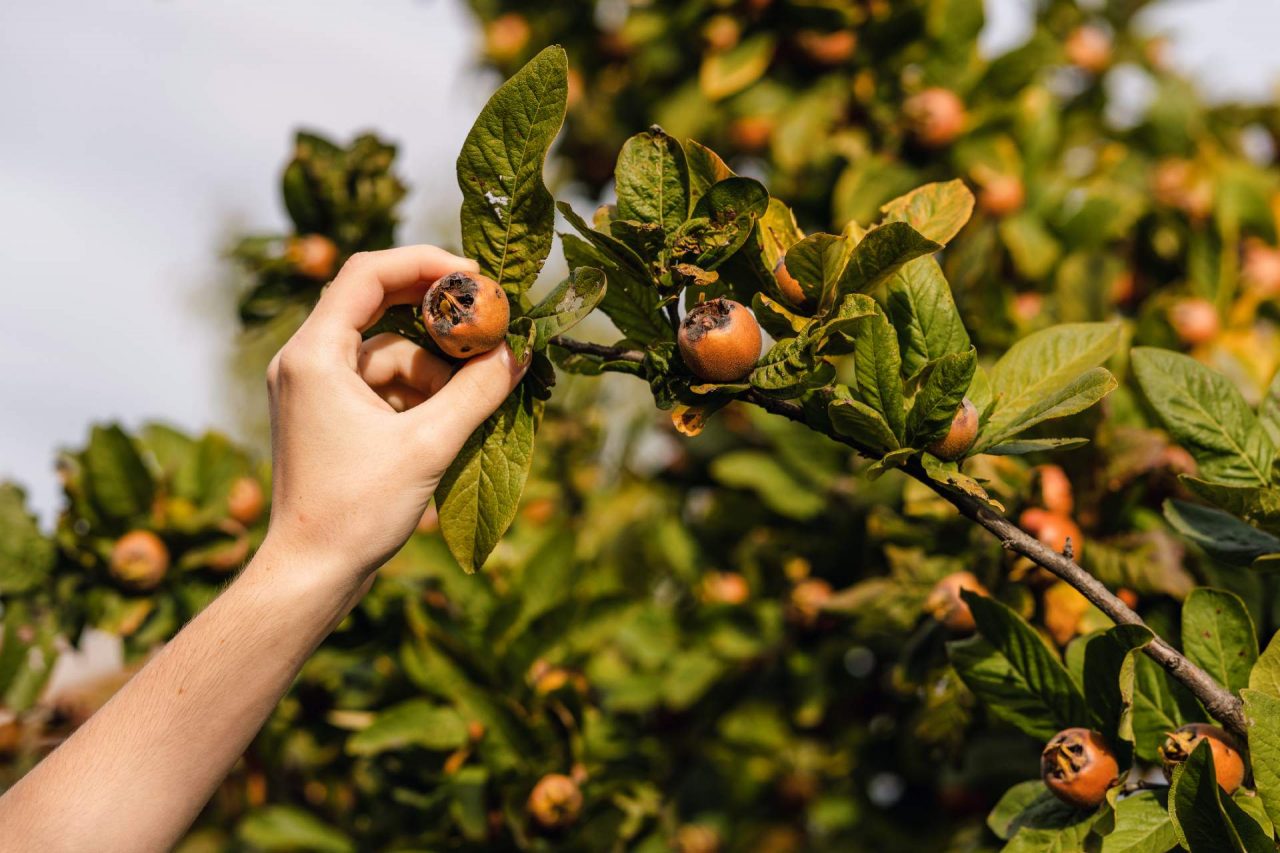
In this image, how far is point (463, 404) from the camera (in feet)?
3.72

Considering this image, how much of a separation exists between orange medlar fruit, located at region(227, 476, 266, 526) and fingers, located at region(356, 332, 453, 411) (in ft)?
3.54

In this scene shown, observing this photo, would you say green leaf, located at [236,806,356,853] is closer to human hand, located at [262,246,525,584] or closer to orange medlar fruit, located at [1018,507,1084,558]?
human hand, located at [262,246,525,584]

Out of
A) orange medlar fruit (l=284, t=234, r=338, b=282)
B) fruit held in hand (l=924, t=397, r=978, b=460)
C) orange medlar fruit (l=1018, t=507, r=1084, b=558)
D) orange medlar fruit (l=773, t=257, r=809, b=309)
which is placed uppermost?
orange medlar fruit (l=284, t=234, r=338, b=282)

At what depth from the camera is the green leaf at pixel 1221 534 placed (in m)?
1.26

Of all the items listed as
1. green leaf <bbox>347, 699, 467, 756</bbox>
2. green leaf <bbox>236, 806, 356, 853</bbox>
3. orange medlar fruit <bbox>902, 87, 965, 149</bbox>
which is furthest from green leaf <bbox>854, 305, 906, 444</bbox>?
green leaf <bbox>236, 806, 356, 853</bbox>

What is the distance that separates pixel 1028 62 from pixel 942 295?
1.41m

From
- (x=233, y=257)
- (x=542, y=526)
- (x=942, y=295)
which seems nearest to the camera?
(x=942, y=295)

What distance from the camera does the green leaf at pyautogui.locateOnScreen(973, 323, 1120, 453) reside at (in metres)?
1.15

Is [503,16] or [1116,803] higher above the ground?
[503,16]

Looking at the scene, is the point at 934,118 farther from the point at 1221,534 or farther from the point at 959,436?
the point at 959,436

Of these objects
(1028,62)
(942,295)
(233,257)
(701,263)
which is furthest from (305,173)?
Answer: (1028,62)

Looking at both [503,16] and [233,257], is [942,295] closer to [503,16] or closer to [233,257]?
[233,257]

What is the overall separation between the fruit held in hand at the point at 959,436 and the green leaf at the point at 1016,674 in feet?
0.73

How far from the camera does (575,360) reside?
1268 millimetres
